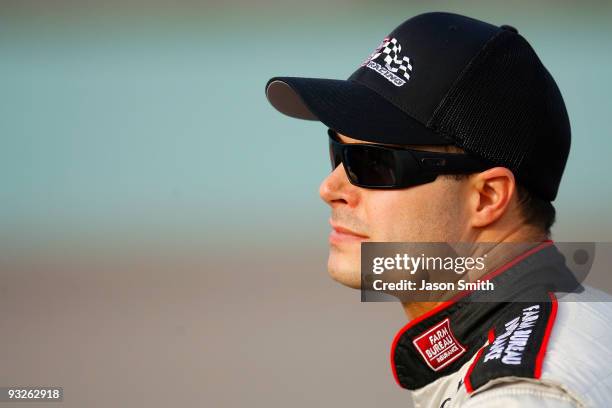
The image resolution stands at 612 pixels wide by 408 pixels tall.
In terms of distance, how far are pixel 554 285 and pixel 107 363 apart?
4.08 m

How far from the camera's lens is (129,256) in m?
7.77

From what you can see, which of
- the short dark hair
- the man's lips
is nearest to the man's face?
the man's lips

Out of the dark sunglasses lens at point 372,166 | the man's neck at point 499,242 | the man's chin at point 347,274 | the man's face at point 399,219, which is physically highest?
the dark sunglasses lens at point 372,166

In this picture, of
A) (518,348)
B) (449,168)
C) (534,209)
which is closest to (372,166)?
(449,168)

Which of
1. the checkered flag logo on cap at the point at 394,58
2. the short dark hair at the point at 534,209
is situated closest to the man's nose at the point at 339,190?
the checkered flag logo on cap at the point at 394,58

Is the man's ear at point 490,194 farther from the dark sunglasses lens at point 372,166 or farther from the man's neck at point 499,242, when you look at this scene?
the dark sunglasses lens at point 372,166

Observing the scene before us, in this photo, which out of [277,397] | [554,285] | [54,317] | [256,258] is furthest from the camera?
[256,258]

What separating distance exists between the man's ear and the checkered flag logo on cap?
30 centimetres

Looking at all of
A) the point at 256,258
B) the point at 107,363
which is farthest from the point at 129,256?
the point at 107,363

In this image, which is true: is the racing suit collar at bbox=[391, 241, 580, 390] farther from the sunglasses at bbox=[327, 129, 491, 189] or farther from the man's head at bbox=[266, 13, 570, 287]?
the sunglasses at bbox=[327, 129, 491, 189]

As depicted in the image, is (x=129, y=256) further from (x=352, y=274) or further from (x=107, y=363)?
(x=352, y=274)

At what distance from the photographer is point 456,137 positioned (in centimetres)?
218

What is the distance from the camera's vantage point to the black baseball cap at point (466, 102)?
218cm

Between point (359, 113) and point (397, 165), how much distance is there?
0.53 ft
